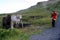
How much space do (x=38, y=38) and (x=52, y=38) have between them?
1091 mm

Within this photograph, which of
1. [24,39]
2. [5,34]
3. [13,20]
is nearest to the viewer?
[24,39]

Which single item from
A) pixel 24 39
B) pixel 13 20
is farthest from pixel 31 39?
pixel 13 20

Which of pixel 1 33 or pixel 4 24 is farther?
pixel 4 24

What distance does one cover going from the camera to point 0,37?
818 inches

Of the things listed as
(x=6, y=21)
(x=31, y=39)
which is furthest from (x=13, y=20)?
(x=31, y=39)

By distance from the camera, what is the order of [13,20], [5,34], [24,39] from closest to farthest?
[24,39] → [5,34] → [13,20]

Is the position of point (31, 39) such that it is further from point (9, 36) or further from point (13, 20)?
point (13, 20)

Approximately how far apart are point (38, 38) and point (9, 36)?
2296 millimetres

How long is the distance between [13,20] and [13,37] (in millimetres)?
7241

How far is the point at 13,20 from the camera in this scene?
27594mm

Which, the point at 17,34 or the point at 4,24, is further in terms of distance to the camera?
the point at 4,24

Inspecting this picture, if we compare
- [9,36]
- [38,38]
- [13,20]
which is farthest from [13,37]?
[13,20]

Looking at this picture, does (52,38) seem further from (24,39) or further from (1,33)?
(1,33)

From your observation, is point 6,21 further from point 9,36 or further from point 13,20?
point 9,36
